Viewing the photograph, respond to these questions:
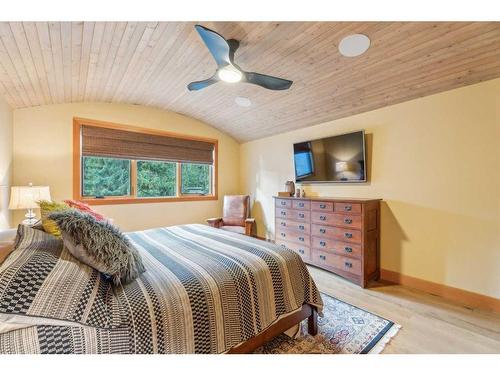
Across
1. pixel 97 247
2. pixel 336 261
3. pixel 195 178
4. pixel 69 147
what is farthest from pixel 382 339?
pixel 69 147

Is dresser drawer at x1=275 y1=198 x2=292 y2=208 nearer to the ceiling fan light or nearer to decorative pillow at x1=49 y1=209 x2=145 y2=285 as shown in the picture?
the ceiling fan light

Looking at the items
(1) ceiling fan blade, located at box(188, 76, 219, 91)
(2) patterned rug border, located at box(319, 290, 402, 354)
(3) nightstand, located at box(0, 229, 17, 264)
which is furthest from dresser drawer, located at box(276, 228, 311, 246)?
(3) nightstand, located at box(0, 229, 17, 264)

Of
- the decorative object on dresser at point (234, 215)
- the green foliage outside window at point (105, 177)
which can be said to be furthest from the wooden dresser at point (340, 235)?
the green foliage outside window at point (105, 177)

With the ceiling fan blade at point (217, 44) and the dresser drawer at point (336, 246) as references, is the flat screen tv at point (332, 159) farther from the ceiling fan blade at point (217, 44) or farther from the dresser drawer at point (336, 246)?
the ceiling fan blade at point (217, 44)

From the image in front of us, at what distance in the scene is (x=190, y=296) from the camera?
1.17m

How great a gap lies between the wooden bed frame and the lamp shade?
275 cm

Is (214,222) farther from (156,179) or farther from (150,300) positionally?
(150,300)

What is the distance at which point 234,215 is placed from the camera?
4285 mm

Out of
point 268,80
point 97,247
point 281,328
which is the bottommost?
point 281,328

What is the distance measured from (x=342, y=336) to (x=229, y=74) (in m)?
2.39

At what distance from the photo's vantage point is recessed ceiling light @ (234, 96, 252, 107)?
3300 mm

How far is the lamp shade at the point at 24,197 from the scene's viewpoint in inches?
99.2

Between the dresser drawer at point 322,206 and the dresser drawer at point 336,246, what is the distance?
379 mm
